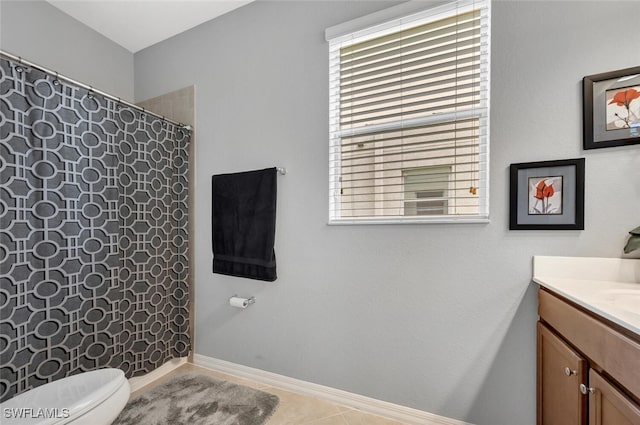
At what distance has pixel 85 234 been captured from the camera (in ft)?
4.89

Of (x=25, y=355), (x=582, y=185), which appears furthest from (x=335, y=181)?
(x=25, y=355)

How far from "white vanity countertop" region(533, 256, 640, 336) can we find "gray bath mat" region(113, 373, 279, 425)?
5.15 feet

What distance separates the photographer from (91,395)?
41.6 inches

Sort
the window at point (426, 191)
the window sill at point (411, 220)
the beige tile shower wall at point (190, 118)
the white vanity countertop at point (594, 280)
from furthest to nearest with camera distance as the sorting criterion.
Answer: the beige tile shower wall at point (190, 118) → the window at point (426, 191) → the window sill at point (411, 220) → the white vanity countertop at point (594, 280)

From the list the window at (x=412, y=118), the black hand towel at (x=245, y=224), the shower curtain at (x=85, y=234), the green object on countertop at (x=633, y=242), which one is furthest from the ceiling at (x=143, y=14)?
the green object on countertop at (x=633, y=242)

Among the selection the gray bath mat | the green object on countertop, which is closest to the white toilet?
the gray bath mat

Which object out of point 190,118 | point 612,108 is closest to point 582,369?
point 612,108

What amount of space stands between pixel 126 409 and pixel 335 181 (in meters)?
1.82

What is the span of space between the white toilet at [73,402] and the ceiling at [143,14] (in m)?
2.34

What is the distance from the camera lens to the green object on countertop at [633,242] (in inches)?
40.6

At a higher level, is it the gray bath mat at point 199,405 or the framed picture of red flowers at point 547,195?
the framed picture of red flowers at point 547,195

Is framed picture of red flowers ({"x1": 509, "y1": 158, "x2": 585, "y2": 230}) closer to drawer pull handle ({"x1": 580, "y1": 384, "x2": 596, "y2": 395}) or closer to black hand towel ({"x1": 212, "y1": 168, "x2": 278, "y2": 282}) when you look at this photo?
drawer pull handle ({"x1": 580, "y1": 384, "x2": 596, "y2": 395})

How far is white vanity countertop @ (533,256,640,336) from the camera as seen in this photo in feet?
2.71

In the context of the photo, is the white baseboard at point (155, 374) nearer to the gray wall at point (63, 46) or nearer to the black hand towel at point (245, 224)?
the black hand towel at point (245, 224)
